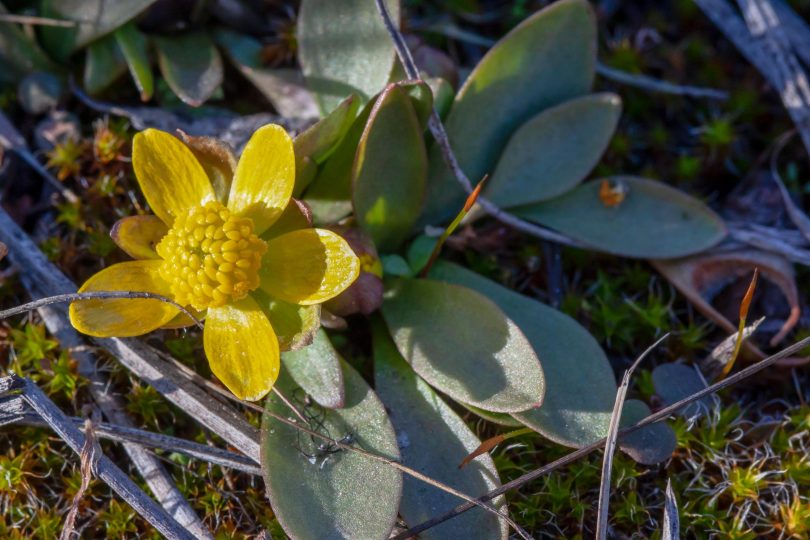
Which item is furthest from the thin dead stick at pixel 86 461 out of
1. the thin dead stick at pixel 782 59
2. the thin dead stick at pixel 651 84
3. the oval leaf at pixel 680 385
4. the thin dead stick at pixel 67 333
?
the thin dead stick at pixel 782 59

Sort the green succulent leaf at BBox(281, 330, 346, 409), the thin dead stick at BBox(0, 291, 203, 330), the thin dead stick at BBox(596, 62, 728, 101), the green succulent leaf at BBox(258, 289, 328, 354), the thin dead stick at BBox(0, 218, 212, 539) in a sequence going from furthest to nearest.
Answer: the thin dead stick at BBox(596, 62, 728, 101), the thin dead stick at BBox(0, 218, 212, 539), the green succulent leaf at BBox(281, 330, 346, 409), the green succulent leaf at BBox(258, 289, 328, 354), the thin dead stick at BBox(0, 291, 203, 330)

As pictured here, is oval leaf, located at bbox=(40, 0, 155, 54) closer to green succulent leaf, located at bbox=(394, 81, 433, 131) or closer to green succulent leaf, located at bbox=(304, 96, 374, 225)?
green succulent leaf, located at bbox=(304, 96, 374, 225)

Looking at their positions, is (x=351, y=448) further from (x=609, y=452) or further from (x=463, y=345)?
(x=609, y=452)

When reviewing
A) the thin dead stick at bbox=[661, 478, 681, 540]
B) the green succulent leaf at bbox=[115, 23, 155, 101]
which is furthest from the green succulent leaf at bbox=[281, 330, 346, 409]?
the green succulent leaf at bbox=[115, 23, 155, 101]

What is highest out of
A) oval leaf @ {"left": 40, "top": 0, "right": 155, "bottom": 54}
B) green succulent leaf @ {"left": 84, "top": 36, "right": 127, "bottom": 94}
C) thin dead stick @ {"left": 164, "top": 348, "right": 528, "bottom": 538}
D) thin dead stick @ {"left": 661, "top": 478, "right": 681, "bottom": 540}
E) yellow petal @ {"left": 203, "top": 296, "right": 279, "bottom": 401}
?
oval leaf @ {"left": 40, "top": 0, "right": 155, "bottom": 54}

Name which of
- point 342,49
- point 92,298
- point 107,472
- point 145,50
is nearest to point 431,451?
point 107,472

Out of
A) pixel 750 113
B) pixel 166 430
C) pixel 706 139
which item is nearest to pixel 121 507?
pixel 166 430

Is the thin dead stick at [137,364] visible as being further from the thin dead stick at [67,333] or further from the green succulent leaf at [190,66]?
the green succulent leaf at [190,66]
